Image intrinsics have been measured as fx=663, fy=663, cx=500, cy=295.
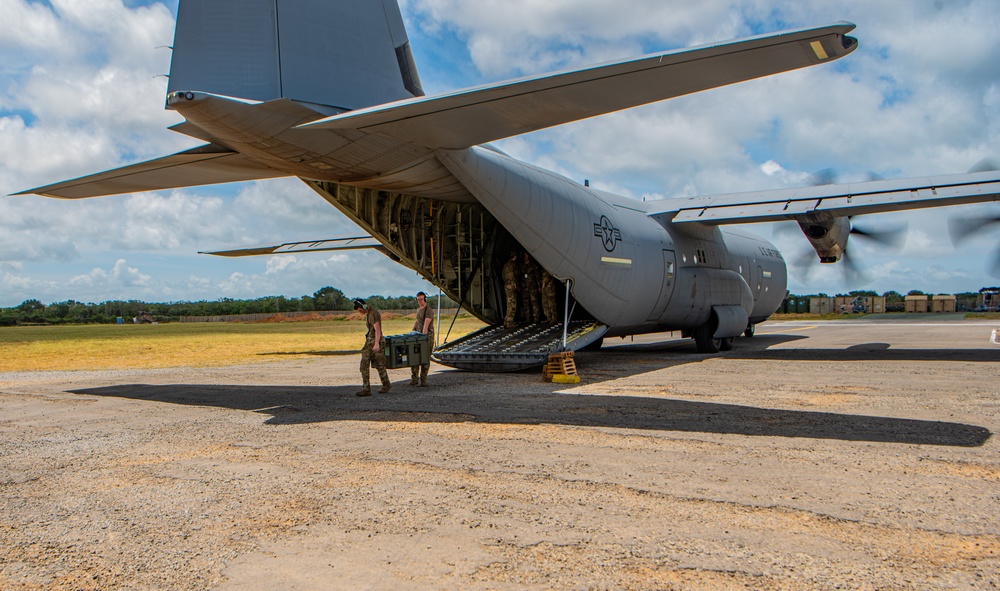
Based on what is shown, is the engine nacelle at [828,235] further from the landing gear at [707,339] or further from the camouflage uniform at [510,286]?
the camouflage uniform at [510,286]

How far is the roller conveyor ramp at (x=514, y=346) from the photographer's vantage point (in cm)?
1200

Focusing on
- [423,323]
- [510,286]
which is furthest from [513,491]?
[510,286]


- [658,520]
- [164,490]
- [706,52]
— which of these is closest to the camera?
[658,520]

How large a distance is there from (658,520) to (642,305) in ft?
34.3

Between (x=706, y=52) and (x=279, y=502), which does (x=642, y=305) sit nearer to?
(x=706, y=52)

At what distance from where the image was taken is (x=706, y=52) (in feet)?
21.7

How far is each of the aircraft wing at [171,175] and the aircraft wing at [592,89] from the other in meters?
2.24

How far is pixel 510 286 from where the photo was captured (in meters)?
14.4

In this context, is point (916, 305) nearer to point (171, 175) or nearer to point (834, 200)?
point (834, 200)

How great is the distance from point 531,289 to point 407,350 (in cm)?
447

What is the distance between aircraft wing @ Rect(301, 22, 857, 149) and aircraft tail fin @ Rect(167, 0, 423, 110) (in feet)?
2.34

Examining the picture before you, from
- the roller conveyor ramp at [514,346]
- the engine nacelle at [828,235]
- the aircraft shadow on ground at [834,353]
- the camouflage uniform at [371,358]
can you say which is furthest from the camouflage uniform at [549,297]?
the engine nacelle at [828,235]

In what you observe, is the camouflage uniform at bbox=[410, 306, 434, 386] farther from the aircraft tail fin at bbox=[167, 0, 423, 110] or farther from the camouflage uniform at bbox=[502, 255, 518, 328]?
the aircraft tail fin at bbox=[167, 0, 423, 110]

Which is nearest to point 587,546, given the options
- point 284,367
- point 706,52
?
point 706,52
